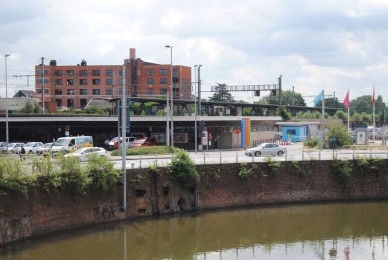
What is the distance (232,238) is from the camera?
32.4 meters

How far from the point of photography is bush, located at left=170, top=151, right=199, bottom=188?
37.4 m

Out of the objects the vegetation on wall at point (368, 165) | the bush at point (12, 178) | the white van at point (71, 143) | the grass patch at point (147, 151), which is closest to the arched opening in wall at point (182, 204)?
the bush at point (12, 178)

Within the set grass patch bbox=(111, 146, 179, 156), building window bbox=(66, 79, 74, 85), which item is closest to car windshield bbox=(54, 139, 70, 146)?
grass patch bbox=(111, 146, 179, 156)

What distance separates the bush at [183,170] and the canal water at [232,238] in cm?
243

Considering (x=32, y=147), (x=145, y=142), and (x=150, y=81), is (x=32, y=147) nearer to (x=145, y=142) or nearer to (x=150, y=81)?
(x=145, y=142)

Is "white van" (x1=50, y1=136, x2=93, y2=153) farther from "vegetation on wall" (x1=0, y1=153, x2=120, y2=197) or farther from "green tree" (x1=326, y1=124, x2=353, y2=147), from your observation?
"green tree" (x1=326, y1=124, x2=353, y2=147)

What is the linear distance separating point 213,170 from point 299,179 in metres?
7.09

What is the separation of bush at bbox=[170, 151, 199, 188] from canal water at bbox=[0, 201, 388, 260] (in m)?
2.43

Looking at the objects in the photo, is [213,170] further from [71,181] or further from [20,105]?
[20,105]

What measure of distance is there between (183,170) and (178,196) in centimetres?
181

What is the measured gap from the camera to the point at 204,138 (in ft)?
212

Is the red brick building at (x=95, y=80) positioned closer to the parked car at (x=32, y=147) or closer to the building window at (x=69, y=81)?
the building window at (x=69, y=81)

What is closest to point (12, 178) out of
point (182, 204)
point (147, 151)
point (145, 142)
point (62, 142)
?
point (182, 204)

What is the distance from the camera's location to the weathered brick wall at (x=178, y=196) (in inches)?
1172
